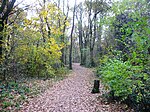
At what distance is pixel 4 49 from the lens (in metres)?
11.4

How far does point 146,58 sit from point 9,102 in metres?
6.49

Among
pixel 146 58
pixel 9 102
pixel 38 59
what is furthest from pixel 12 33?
pixel 146 58

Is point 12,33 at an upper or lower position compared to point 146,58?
upper

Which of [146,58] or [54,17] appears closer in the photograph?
[146,58]

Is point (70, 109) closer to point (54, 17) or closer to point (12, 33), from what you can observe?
point (12, 33)

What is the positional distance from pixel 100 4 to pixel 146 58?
71.8 ft

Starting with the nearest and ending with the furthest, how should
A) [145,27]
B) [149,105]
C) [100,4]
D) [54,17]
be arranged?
[145,27]
[149,105]
[54,17]
[100,4]

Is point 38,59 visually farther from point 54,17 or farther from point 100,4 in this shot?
point 100,4

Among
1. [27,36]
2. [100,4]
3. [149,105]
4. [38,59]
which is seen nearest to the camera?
[149,105]

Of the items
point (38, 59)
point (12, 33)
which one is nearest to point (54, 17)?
point (38, 59)

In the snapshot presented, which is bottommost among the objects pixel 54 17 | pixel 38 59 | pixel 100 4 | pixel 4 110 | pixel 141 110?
pixel 4 110

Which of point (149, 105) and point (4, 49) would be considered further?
point (4, 49)

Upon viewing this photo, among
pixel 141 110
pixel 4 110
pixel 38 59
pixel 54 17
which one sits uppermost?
pixel 54 17

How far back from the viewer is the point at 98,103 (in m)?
7.47
